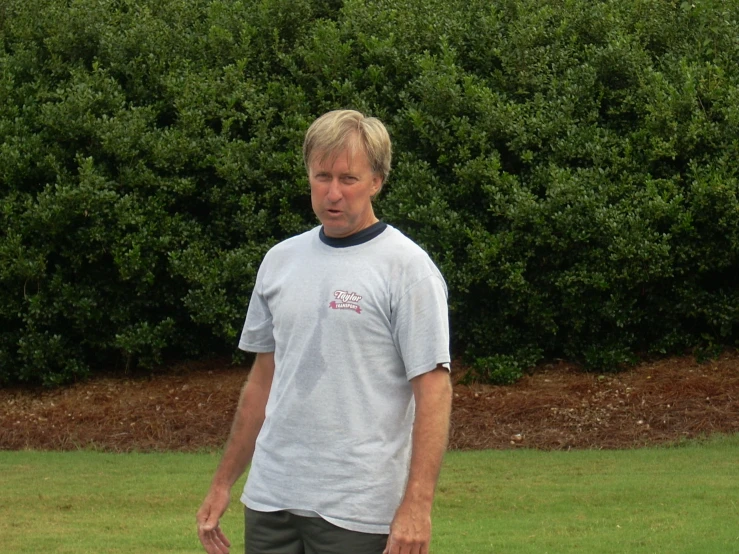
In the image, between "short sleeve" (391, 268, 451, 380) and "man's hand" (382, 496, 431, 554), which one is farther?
"short sleeve" (391, 268, 451, 380)

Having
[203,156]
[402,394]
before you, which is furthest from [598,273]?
[402,394]

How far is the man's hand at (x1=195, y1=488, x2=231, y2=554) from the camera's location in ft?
11.9

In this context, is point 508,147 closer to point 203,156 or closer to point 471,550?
point 203,156

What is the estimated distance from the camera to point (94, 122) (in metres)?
12.0

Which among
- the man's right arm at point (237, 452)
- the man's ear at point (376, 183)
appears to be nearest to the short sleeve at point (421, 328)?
the man's ear at point (376, 183)

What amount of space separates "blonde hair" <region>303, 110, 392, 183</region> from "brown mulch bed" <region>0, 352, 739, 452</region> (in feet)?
23.1

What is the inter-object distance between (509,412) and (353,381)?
25.2 ft

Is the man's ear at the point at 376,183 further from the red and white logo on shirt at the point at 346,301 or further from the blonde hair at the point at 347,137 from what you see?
the red and white logo on shirt at the point at 346,301

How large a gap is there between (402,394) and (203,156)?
9.26 meters

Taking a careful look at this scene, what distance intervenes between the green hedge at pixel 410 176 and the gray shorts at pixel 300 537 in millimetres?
8187

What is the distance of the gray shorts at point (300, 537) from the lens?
3.21 meters

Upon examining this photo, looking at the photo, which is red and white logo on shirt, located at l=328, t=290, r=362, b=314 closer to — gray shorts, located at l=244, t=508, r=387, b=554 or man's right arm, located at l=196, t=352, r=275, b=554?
man's right arm, located at l=196, t=352, r=275, b=554

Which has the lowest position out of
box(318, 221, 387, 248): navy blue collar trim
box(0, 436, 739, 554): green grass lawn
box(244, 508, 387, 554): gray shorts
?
box(0, 436, 739, 554): green grass lawn

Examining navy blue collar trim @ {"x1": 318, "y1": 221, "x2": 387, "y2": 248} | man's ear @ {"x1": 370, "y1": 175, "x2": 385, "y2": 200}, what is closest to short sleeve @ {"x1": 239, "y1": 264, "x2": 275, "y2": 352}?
navy blue collar trim @ {"x1": 318, "y1": 221, "x2": 387, "y2": 248}
